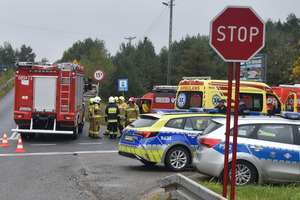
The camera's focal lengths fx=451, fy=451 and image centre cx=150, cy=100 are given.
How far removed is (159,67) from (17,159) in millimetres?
78670

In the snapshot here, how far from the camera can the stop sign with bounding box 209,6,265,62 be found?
16.2 feet

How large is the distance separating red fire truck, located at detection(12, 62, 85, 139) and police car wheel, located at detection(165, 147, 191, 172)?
7057 mm

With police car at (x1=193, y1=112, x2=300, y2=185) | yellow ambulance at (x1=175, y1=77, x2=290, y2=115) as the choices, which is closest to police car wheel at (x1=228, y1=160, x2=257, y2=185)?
police car at (x1=193, y1=112, x2=300, y2=185)

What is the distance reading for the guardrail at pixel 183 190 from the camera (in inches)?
217

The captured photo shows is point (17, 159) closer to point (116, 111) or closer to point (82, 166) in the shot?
point (82, 166)

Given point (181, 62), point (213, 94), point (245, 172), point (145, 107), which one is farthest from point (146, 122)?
point (181, 62)

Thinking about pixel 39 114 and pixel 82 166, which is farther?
pixel 39 114

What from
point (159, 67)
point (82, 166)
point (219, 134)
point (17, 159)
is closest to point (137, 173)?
point (82, 166)

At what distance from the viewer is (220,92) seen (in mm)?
16672

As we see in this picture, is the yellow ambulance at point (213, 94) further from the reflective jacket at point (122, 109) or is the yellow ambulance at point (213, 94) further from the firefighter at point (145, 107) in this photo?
the firefighter at point (145, 107)

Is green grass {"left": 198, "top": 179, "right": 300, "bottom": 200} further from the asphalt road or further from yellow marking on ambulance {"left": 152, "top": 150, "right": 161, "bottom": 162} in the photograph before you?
yellow marking on ambulance {"left": 152, "top": 150, "right": 161, "bottom": 162}

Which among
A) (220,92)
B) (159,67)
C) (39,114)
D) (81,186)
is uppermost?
(159,67)

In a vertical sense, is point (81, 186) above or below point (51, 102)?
below

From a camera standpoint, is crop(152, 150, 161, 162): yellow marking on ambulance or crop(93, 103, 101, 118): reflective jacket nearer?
crop(152, 150, 161, 162): yellow marking on ambulance
